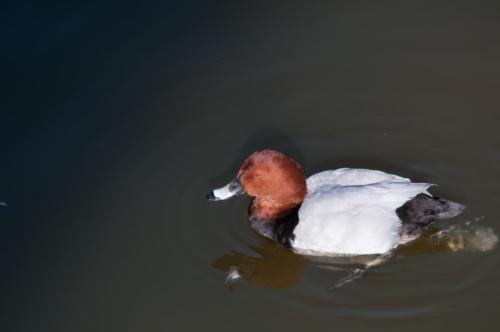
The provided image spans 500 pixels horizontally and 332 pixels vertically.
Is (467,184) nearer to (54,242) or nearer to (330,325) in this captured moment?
(330,325)

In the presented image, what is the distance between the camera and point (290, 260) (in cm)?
427

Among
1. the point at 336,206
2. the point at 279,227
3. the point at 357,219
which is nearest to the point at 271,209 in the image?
the point at 279,227

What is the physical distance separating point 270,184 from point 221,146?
744mm

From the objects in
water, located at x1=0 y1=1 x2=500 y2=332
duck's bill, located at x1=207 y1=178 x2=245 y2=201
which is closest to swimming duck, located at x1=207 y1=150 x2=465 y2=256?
duck's bill, located at x1=207 y1=178 x2=245 y2=201

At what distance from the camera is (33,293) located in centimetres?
413

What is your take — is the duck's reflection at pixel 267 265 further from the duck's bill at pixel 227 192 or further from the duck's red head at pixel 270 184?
the duck's bill at pixel 227 192

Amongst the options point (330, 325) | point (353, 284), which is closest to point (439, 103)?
point (353, 284)

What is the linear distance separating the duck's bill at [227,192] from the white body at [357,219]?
42cm

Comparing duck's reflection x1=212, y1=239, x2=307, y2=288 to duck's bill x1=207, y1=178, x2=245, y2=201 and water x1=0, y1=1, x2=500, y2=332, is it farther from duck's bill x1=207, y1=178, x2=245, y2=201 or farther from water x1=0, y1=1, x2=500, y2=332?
duck's bill x1=207, y1=178, x2=245, y2=201

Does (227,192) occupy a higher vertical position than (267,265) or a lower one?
higher

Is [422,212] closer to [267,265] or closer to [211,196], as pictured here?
[267,265]

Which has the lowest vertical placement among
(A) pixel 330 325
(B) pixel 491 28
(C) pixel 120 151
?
(A) pixel 330 325

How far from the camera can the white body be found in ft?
13.1

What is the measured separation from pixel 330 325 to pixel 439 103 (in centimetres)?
191
